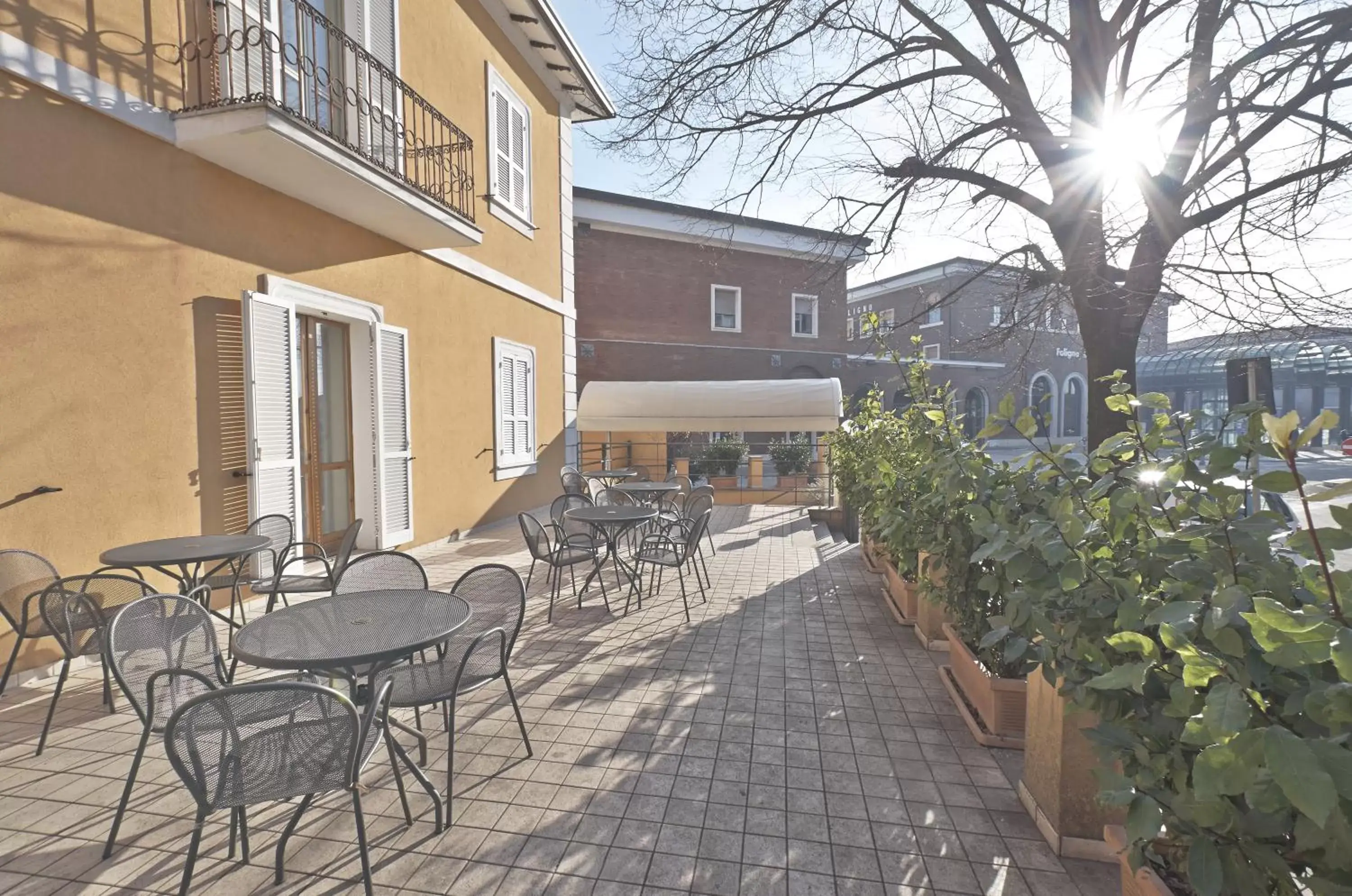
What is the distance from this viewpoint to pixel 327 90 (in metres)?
5.65

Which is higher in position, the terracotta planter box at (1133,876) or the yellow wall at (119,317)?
the yellow wall at (119,317)

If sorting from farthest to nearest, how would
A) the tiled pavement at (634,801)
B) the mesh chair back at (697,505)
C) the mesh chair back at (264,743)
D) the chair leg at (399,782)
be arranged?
the mesh chair back at (697,505), the chair leg at (399,782), the tiled pavement at (634,801), the mesh chair back at (264,743)

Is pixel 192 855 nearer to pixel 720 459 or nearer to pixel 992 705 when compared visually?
pixel 992 705

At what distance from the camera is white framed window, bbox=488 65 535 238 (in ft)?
27.7

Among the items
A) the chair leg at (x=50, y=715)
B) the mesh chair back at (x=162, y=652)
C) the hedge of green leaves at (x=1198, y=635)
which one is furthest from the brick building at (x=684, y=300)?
the hedge of green leaves at (x=1198, y=635)

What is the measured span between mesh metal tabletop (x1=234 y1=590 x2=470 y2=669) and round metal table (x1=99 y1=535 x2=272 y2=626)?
91 centimetres

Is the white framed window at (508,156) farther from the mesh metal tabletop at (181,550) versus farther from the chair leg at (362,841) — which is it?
the chair leg at (362,841)

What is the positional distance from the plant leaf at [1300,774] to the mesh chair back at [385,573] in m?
3.09

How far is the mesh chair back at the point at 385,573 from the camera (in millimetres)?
3186

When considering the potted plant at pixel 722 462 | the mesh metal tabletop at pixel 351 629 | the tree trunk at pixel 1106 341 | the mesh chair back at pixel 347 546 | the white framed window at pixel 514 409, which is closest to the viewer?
the mesh metal tabletop at pixel 351 629

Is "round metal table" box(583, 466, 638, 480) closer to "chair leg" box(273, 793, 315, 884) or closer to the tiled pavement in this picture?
the tiled pavement

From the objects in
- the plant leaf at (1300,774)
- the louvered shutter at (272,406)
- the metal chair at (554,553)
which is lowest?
the metal chair at (554,553)

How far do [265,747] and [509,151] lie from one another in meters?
8.85

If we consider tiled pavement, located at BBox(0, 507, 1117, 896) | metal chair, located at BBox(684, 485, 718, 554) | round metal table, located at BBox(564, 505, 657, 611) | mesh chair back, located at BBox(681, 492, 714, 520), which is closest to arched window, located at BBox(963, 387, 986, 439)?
metal chair, located at BBox(684, 485, 718, 554)
